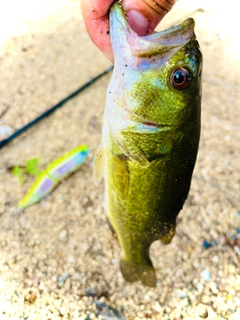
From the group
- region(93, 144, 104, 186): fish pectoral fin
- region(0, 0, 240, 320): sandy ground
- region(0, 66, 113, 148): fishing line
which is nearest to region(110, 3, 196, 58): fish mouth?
region(93, 144, 104, 186): fish pectoral fin

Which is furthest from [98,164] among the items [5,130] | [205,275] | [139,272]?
[5,130]

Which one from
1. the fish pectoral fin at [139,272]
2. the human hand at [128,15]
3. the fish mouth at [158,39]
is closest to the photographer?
the fish mouth at [158,39]

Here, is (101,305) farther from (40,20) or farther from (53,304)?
(40,20)

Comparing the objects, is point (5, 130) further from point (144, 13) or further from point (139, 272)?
point (144, 13)

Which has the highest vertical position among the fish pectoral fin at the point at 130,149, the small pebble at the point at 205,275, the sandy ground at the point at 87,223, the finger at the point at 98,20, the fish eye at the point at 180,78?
the finger at the point at 98,20

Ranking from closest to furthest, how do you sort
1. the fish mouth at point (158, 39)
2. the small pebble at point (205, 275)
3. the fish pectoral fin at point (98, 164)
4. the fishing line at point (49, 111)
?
the fish mouth at point (158, 39)
the fish pectoral fin at point (98, 164)
the small pebble at point (205, 275)
the fishing line at point (49, 111)

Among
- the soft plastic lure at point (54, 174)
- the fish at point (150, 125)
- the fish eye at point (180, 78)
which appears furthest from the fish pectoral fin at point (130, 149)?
the soft plastic lure at point (54, 174)

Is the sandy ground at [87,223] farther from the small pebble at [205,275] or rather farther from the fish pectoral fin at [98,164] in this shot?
the fish pectoral fin at [98,164]

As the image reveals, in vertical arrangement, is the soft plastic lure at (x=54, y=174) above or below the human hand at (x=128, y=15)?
below
